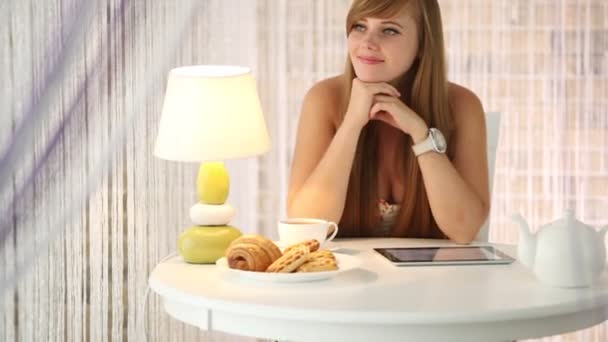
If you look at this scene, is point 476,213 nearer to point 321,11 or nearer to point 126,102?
point 321,11

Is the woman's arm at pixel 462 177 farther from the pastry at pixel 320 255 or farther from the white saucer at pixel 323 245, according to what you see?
the pastry at pixel 320 255

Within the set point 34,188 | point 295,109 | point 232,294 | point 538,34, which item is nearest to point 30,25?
point 34,188

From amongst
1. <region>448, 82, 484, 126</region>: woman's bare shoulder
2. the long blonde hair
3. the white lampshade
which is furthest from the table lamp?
<region>448, 82, 484, 126</region>: woman's bare shoulder

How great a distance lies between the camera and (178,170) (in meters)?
2.11

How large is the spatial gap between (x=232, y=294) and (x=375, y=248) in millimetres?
453

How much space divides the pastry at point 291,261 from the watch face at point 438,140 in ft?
1.68

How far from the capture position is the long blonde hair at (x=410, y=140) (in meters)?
2.07

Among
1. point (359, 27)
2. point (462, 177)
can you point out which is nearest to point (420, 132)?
point (462, 177)

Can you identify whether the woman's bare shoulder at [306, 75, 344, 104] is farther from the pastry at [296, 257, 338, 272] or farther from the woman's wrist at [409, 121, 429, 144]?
the pastry at [296, 257, 338, 272]

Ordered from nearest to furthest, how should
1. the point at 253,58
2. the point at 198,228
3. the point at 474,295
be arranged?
the point at 474,295 < the point at 198,228 < the point at 253,58

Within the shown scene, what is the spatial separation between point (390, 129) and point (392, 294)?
2.07 ft

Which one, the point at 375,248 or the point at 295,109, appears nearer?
the point at 375,248

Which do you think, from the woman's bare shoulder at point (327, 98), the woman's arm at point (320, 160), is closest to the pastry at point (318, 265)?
the woman's arm at point (320, 160)

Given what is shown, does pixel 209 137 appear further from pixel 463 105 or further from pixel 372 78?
pixel 463 105
